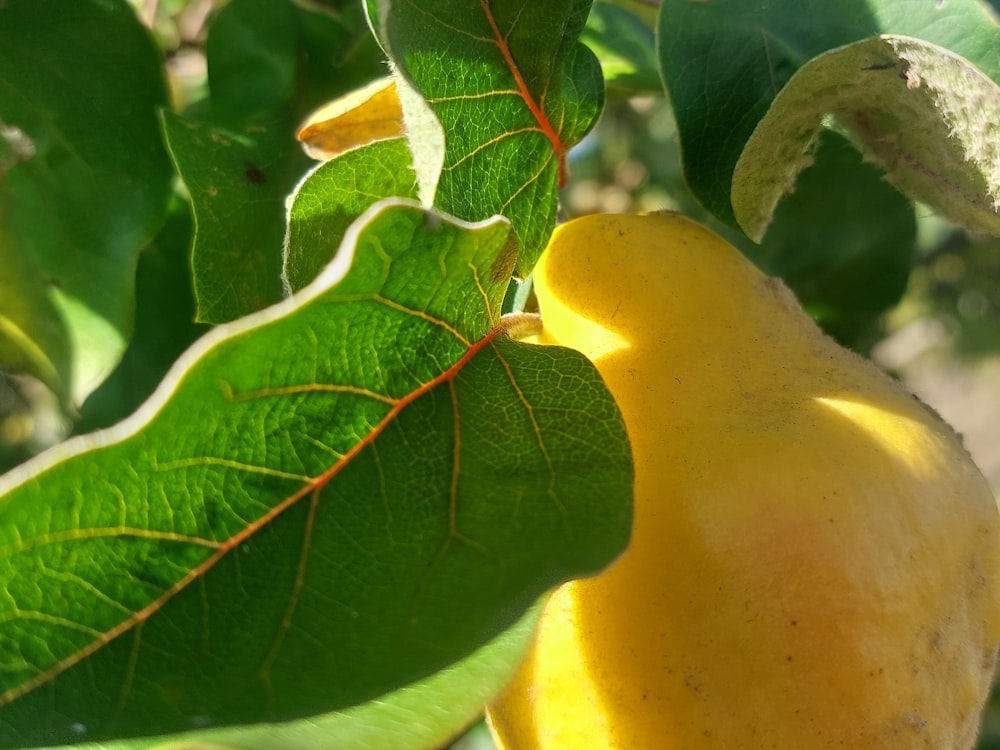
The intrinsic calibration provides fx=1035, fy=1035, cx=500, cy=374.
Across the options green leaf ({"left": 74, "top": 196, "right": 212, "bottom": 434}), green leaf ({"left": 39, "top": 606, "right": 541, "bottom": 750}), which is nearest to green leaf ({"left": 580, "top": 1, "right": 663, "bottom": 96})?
green leaf ({"left": 74, "top": 196, "right": 212, "bottom": 434})

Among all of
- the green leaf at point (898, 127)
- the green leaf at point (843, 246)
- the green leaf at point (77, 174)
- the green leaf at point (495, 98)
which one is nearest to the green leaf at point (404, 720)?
the green leaf at point (495, 98)

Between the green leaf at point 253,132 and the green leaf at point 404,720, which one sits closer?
the green leaf at point 404,720

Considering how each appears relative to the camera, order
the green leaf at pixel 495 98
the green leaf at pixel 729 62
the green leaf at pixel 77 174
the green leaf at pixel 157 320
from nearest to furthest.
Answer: the green leaf at pixel 495 98 → the green leaf at pixel 729 62 → the green leaf at pixel 77 174 → the green leaf at pixel 157 320

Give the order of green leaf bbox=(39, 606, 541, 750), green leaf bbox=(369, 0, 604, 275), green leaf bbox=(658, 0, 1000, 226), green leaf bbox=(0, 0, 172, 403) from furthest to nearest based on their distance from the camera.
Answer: green leaf bbox=(0, 0, 172, 403)
green leaf bbox=(658, 0, 1000, 226)
green leaf bbox=(369, 0, 604, 275)
green leaf bbox=(39, 606, 541, 750)

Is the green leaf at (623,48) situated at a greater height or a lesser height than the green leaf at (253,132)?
greater

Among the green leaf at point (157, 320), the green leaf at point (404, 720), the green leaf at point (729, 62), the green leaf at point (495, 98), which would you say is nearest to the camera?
the green leaf at point (404, 720)

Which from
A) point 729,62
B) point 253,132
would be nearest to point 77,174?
point 253,132

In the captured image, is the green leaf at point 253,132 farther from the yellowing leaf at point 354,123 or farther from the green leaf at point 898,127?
the green leaf at point 898,127

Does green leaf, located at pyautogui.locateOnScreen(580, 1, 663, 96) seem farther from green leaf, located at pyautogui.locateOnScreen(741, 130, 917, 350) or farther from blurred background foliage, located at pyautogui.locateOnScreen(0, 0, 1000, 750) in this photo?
green leaf, located at pyautogui.locateOnScreen(741, 130, 917, 350)
